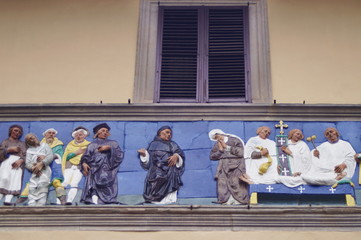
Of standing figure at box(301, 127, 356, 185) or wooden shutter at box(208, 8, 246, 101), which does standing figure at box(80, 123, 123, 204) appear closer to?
wooden shutter at box(208, 8, 246, 101)

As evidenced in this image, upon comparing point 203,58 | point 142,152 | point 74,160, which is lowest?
point 74,160

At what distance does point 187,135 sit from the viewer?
10.1 metres

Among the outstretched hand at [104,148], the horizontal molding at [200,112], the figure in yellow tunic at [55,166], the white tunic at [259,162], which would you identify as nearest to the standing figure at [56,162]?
the figure in yellow tunic at [55,166]

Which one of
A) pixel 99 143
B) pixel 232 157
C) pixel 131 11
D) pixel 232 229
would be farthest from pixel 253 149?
pixel 131 11

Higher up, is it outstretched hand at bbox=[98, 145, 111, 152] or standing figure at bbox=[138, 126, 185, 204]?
outstretched hand at bbox=[98, 145, 111, 152]

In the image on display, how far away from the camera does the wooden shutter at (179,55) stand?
1076 centimetres

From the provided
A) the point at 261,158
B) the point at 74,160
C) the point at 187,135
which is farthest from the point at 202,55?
the point at 74,160

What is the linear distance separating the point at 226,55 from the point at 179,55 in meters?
0.57

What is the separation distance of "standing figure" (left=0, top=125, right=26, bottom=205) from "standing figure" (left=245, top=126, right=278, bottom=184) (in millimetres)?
2480

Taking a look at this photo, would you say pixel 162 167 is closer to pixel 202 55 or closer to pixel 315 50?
pixel 202 55

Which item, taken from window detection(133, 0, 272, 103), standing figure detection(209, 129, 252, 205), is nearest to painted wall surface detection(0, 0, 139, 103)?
window detection(133, 0, 272, 103)

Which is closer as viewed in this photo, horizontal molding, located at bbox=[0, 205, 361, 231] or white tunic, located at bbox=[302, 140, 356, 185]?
horizontal molding, located at bbox=[0, 205, 361, 231]

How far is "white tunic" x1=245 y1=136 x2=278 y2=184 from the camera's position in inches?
383

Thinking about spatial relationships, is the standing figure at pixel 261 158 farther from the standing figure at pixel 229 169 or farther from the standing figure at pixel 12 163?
the standing figure at pixel 12 163
